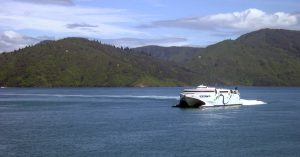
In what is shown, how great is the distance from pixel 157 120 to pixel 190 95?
35846 mm

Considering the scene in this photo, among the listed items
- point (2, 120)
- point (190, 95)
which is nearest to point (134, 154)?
point (2, 120)

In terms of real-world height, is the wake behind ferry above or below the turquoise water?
above

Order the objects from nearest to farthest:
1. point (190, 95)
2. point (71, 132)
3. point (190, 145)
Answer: point (190, 145) < point (71, 132) < point (190, 95)

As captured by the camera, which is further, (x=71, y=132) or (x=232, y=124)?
(x=232, y=124)

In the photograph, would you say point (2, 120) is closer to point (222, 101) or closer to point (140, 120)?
point (140, 120)

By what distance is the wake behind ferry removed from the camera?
142m

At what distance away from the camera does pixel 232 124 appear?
99.4 m

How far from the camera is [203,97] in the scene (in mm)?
144750

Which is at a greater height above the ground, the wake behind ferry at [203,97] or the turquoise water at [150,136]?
the wake behind ferry at [203,97]

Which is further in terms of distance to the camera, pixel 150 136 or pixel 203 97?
pixel 203 97

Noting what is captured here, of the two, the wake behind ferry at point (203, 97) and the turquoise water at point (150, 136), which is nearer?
the turquoise water at point (150, 136)

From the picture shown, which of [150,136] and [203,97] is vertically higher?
[203,97]

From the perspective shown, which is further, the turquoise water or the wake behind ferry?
the wake behind ferry

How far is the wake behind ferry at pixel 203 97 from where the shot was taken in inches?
5605
